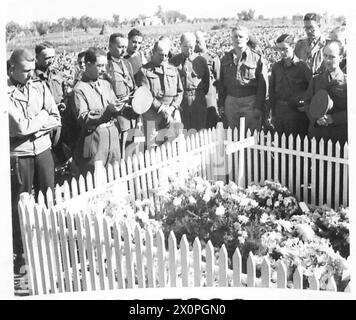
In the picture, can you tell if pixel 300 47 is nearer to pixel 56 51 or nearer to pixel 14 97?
pixel 56 51

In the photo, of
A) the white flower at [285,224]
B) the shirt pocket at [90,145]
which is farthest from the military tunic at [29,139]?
the white flower at [285,224]

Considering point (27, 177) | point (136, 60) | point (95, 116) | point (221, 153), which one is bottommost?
point (27, 177)

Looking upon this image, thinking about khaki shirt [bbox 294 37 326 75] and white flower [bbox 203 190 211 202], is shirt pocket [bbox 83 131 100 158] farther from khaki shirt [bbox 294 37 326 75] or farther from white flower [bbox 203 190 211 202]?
khaki shirt [bbox 294 37 326 75]

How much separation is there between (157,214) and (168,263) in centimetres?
33

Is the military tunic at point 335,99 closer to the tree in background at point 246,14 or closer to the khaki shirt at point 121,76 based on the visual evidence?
the tree in background at point 246,14

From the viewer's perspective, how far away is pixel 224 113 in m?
4.20

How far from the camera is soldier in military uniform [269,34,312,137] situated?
4.12 meters

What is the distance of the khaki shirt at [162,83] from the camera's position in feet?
13.7

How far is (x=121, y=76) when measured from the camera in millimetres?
4156

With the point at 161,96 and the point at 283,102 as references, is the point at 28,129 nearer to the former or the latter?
the point at 161,96

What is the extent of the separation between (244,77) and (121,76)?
0.75m

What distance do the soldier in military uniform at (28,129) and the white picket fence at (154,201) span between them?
76 mm

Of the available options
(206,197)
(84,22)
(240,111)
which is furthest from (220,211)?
(84,22)

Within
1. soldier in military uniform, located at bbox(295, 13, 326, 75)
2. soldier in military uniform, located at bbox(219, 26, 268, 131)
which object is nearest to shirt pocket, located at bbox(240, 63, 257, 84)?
soldier in military uniform, located at bbox(219, 26, 268, 131)
